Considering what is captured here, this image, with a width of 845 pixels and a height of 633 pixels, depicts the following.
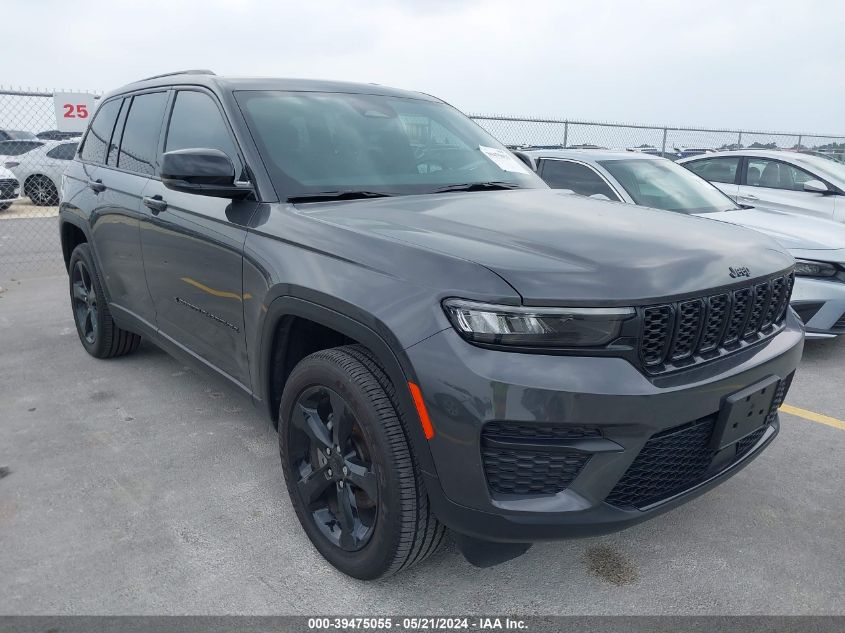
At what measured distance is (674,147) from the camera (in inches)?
595

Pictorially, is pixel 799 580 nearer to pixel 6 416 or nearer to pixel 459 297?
pixel 459 297

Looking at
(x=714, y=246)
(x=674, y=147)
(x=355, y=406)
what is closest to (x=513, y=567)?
(x=355, y=406)

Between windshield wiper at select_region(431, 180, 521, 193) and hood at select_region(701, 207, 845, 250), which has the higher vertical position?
windshield wiper at select_region(431, 180, 521, 193)

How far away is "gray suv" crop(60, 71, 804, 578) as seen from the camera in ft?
6.23

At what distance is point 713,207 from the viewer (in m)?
5.89

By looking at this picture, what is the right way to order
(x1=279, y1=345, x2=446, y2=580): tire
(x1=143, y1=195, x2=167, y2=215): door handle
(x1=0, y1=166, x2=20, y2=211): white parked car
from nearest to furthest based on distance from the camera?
(x1=279, y1=345, x2=446, y2=580): tire, (x1=143, y1=195, x2=167, y2=215): door handle, (x1=0, y1=166, x2=20, y2=211): white parked car

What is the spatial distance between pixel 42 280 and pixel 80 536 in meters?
6.10

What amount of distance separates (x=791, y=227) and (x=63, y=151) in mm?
14038

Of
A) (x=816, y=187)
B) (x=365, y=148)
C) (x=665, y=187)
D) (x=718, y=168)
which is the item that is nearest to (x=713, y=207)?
(x=665, y=187)

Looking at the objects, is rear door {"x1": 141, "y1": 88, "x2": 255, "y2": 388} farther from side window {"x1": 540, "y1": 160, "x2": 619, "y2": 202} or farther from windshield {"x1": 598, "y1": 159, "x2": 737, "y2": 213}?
windshield {"x1": 598, "y1": 159, "x2": 737, "y2": 213}

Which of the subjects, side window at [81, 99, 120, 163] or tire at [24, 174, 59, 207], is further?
tire at [24, 174, 59, 207]

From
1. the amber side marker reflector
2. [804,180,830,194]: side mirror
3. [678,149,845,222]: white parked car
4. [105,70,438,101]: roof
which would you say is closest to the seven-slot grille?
the amber side marker reflector

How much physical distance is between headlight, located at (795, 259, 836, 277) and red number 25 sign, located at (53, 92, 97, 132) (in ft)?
31.0

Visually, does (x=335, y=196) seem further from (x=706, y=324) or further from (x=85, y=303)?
(x=85, y=303)
